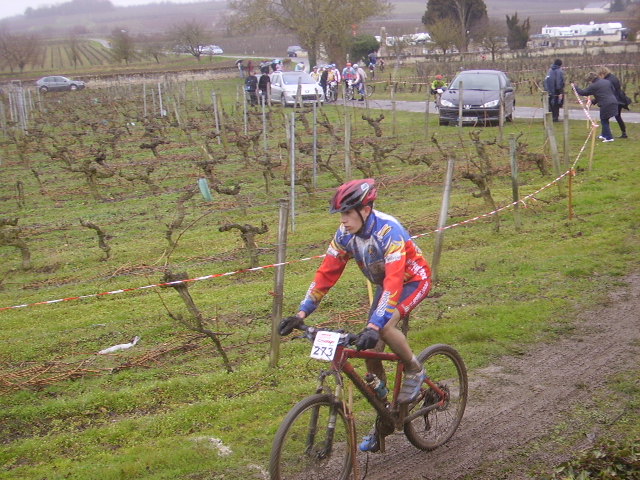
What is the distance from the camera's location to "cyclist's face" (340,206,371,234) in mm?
4840

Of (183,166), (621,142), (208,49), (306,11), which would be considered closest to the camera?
(621,142)

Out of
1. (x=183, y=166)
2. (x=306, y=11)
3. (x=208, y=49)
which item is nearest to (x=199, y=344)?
(x=183, y=166)

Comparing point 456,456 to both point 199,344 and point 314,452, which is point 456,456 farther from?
point 199,344

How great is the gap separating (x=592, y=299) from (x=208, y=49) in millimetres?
77968

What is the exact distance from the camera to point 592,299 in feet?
28.5

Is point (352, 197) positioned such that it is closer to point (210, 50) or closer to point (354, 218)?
point (354, 218)

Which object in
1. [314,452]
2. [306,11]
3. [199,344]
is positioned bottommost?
[199,344]

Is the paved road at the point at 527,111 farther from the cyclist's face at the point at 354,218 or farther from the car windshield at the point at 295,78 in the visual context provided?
the cyclist's face at the point at 354,218

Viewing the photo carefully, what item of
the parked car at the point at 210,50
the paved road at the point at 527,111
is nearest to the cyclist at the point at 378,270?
the paved road at the point at 527,111

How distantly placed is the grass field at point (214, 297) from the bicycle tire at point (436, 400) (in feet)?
1.97

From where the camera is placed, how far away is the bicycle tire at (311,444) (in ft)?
14.7

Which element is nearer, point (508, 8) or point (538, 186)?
point (538, 186)

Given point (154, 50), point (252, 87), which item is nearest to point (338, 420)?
point (252, 87)

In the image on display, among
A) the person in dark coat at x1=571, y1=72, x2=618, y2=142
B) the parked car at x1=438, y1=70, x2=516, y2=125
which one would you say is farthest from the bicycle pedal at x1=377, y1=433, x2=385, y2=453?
the parked car at x1=438, y1=70, x2=516, y2=125
